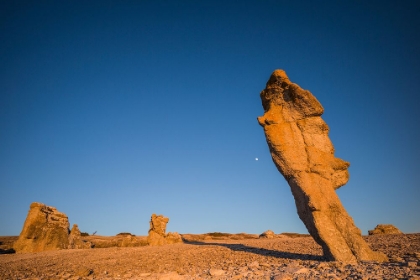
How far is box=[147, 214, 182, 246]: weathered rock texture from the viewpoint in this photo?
24453 millimetres

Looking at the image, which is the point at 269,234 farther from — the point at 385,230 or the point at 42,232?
the point at 42,232

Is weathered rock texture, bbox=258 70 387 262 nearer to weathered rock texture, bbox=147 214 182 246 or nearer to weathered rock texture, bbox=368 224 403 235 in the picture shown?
weathered rock texture, bbox=368 224 403 235

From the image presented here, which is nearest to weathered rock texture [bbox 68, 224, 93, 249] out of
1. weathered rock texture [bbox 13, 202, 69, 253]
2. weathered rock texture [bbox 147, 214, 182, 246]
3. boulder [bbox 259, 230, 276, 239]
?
weathered rock texture [bbox 13, 202, 69, 253]

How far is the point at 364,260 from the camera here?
825cm

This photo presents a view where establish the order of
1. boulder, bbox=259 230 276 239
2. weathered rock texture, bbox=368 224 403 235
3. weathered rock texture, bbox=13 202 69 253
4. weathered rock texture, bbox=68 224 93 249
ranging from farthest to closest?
1. boulder, bbox=259 230 276 239
2. weathered rock texture, bbox=68 224 93 249
3. weathered rock texture, bbox=368 224 403 235
4. weathered rock texture, bbox=13 202 69 253

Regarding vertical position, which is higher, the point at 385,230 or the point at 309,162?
the point at 309,162

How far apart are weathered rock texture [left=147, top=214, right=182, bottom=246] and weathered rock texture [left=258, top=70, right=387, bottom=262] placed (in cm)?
1726

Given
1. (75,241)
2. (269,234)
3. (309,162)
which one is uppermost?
(309,162)

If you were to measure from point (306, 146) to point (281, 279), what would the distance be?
5.76 m

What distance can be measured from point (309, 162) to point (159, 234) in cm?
1841

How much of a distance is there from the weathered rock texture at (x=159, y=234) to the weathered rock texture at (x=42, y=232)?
6.88 m

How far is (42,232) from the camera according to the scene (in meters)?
22.0

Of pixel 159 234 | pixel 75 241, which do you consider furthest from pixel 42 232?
pixel 159 234

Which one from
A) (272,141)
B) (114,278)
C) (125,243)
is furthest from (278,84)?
(125,243)
